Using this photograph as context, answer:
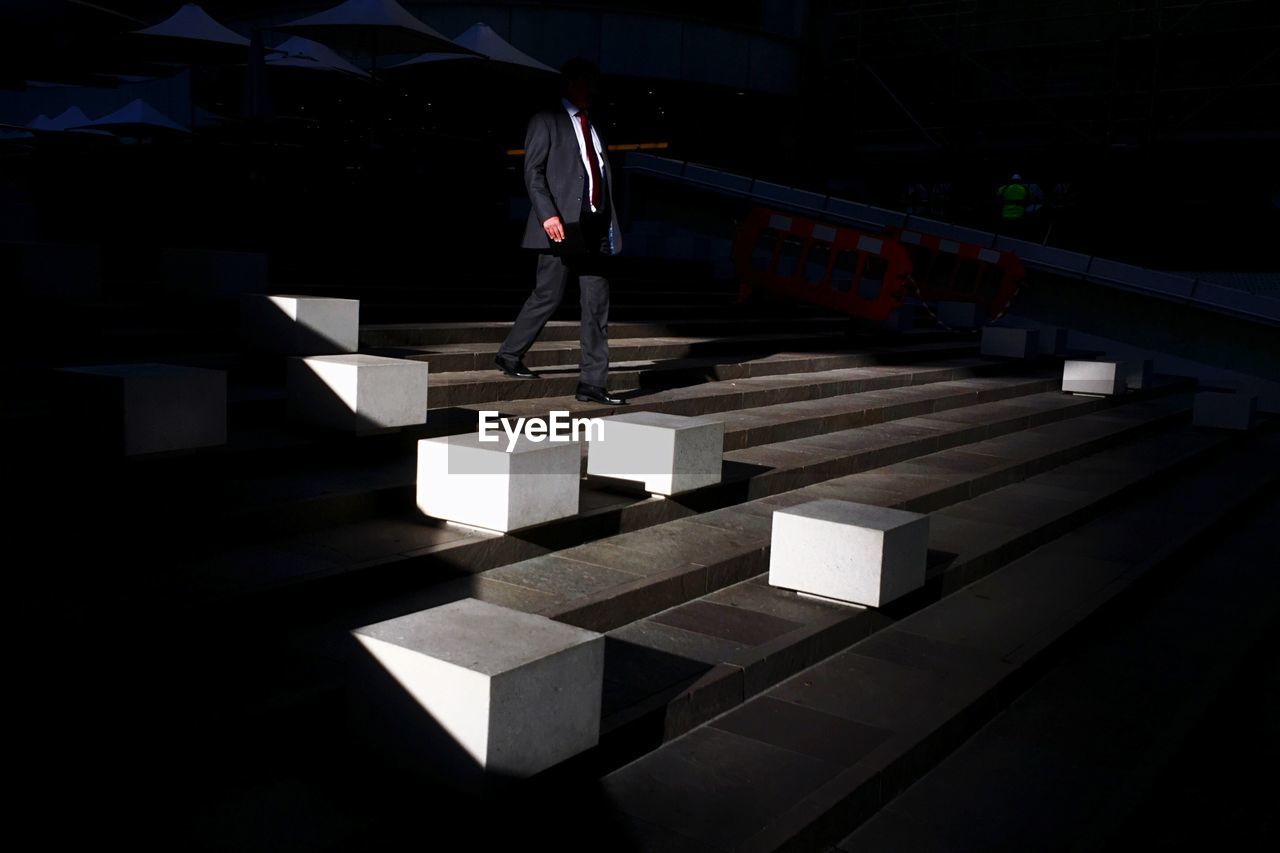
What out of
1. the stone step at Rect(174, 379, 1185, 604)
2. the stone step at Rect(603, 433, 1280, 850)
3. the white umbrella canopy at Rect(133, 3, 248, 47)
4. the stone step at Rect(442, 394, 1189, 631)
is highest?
the white umbrella canopy at Rect(133, 3, 248, 47)

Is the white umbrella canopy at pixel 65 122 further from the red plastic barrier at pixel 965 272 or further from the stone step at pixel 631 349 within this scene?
the red plastic barrier at pixel 965 272

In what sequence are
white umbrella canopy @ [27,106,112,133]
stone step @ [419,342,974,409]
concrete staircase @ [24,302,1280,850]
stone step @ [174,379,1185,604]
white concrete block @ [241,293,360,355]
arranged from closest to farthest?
1. concrete staircase @ [24,302,1280,850]
2. stone step @ [174,379,1185,604]
3. white concrete block @ [241,293,360,355]
4. stone step @ [419,342,974,409]
5. white umbrella canopy @ [27,106,112,133]

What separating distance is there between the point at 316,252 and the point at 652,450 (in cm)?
648

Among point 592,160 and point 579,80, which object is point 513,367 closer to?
point 592,160

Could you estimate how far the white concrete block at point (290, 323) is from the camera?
684cm

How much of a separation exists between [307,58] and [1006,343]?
9973mm

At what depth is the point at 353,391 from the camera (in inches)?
229

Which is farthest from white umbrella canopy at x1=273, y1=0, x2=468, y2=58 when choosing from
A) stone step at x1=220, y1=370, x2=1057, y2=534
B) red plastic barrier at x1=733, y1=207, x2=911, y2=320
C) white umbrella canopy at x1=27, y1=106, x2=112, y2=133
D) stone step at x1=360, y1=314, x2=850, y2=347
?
stone step at x1=220, y1=370, x2=1057, y2=534

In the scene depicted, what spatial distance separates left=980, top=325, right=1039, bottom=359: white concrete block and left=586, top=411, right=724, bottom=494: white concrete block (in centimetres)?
861

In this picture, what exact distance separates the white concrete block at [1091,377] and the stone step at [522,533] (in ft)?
10.9

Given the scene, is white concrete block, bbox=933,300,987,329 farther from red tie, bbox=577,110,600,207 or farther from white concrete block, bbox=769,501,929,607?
white concrete block, bbox=769,501,929,607

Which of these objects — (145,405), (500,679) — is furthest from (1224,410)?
(500,679)

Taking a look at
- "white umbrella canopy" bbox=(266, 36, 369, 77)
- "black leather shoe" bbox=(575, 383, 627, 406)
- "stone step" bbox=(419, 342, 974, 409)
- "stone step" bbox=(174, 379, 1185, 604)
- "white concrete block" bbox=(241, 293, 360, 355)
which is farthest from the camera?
"white umbrella canopy" bbox=(266, 36, 369, 77)

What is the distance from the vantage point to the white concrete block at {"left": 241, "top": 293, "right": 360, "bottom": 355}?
684 cm
